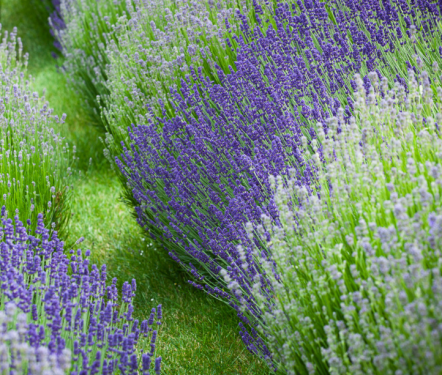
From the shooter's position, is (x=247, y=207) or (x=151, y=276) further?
(x=151, y=276)

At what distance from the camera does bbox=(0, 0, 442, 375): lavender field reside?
4.80 ft

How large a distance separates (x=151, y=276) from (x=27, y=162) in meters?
1.17

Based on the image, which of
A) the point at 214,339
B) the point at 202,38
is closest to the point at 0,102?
the point at 202,38

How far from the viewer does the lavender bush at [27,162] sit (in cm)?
295

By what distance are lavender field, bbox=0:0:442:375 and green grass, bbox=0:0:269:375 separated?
1cm

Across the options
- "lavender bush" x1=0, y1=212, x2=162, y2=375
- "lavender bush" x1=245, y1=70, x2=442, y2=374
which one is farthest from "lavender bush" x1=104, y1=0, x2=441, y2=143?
"lavender bush" x1=0, y1=212, x2=162, y2=375

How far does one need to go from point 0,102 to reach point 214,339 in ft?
7.50

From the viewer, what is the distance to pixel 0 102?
11.1 ft

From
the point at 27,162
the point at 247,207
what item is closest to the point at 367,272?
the point at 247,207

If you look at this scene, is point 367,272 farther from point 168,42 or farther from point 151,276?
point 168,42

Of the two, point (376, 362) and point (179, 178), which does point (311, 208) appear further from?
point (179, 178)

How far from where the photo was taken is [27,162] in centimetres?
311

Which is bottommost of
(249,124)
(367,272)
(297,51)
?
(367,272)

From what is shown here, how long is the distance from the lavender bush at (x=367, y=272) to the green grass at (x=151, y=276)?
0.67 metres
